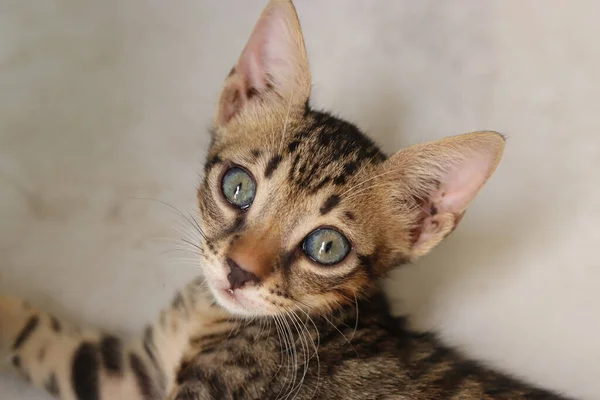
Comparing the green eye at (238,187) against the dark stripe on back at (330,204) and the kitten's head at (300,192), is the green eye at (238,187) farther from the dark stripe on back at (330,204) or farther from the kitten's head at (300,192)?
the dark stripe on back at (330,204)

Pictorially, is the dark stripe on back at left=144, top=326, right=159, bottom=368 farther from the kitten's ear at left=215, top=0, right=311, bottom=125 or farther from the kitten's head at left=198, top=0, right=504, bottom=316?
the kitten's ear at left=215, top=0, right=311, bottom=125

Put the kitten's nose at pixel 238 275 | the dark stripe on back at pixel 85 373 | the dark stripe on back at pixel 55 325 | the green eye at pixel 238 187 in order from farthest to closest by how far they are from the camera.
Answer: the dark stripe on back at pixel 55 325 → the dark stripe on back at pixel 85 373 → the green eye at pixel 238 187 → the kitten's nose at pixel 238 275

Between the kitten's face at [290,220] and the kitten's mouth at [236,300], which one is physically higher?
the kitten's face at [290,220]

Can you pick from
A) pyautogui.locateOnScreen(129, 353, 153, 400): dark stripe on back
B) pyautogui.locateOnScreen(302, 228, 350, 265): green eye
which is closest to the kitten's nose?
pyautogui.locateOnScreen(302, 228, 350, 265): green eye

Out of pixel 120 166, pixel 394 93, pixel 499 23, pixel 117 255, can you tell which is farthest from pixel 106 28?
pixel 499 23

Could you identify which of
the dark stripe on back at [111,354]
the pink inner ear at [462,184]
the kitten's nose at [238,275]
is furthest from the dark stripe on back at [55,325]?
the pink inner ear at [462,184]

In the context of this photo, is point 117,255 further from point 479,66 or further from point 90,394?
point 479,66

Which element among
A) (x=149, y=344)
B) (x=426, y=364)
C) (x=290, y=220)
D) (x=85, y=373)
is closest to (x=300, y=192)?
(x=290, y=220)
